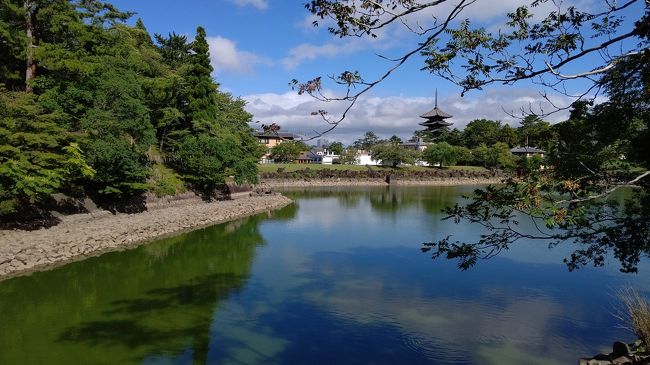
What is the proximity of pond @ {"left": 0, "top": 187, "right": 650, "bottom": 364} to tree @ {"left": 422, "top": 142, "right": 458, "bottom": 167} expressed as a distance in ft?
152

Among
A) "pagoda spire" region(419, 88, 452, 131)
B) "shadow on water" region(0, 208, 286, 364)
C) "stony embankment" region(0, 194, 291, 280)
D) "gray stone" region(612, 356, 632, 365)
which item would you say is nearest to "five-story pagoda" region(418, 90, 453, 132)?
"pagoda spire" region(419, 88, 452, 131)

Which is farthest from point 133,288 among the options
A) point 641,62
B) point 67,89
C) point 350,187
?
point 350,187

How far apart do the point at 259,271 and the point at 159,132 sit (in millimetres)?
19569

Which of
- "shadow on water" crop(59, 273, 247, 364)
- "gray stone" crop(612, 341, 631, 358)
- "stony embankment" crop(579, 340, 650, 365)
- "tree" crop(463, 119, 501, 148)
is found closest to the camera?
"stony embankment" crop(579, 340, 650, 365)

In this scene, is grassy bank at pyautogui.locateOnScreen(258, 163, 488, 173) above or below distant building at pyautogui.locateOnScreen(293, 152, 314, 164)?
below

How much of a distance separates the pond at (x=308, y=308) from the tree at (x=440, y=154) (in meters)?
46.3

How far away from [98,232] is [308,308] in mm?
9789

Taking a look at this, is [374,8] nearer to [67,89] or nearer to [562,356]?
[562,356]

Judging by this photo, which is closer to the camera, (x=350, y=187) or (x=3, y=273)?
(x=3, y=273)

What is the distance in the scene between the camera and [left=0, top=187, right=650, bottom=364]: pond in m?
8.12

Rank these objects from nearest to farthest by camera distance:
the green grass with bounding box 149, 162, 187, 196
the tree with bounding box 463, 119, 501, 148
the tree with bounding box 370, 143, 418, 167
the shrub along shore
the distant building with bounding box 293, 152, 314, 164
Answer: the shrub along shore → the green grass with bounding box 149, 162, 187, 196 → the tree with bounding box 370, 143, 418, 167 → the tree with bounding box 463, 119, 501, 148 → the distant building with bounding box 293, 152, 314, 164

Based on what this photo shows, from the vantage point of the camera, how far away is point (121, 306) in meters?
10.6

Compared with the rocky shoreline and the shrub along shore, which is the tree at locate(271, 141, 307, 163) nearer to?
the rocky shoreline

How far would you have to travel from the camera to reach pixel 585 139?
Result: 474 centimetres
